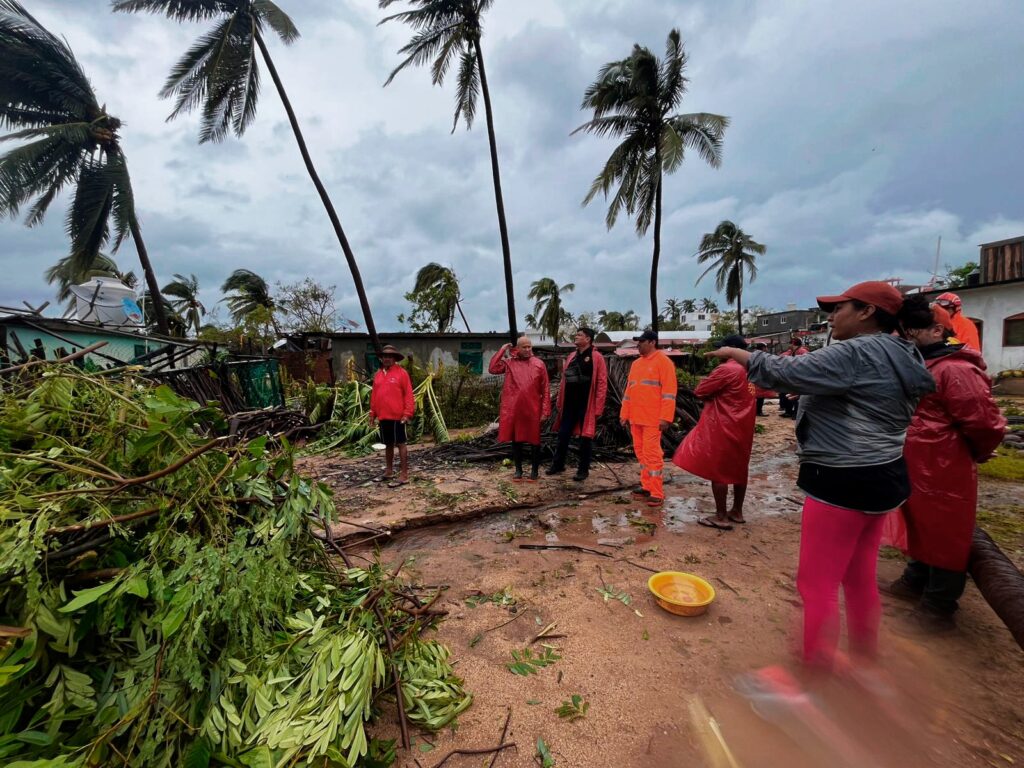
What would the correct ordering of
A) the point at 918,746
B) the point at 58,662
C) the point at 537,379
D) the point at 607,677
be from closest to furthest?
the point at 58,662 < the point at 918,746 < the point at 607,677 < the point at 537,379

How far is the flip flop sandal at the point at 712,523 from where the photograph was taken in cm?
373

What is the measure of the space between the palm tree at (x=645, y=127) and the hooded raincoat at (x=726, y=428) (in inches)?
451

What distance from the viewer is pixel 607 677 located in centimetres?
203

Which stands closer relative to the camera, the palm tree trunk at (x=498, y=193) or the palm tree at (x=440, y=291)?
the palm tree trunk at (x=498, y=193)

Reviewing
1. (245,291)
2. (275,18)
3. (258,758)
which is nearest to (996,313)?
(258,758)

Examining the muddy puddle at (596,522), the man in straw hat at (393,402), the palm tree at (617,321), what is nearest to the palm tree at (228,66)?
the man in straw hat at (393,402)

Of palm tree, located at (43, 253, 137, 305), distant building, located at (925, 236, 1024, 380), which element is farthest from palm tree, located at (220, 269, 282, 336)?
distant building, located at (925, 236, 1024, 380)

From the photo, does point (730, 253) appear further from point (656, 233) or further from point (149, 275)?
point (149, 275)

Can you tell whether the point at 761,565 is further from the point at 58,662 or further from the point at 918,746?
the point at 58,662

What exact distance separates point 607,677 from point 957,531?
2.06 m

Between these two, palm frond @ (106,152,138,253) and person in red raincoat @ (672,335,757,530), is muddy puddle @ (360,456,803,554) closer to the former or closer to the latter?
person in red raincoat @ (672,335,757,530)

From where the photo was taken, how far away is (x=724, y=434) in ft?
11.7

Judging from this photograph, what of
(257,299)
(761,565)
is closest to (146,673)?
(761,565)

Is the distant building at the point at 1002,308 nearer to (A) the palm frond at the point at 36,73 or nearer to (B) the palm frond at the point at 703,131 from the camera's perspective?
(B) the palm frond at the point at 703,131
